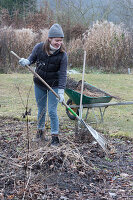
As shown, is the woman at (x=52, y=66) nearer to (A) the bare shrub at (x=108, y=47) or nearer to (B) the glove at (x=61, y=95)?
(B) the glove at (x=61, y=95)

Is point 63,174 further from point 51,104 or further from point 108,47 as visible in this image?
point 108,47

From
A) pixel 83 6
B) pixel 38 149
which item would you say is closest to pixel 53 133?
pixel 38 149

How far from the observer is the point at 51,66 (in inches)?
185

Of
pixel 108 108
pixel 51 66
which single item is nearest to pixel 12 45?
pixel 108 108

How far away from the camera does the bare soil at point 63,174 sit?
327cm

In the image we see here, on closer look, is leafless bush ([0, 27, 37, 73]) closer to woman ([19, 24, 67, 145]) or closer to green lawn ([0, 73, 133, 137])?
green lawn ([0, 73, 133, 137])

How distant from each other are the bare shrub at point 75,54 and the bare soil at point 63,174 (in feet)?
40.8

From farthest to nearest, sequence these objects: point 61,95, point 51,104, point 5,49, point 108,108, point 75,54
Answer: point 75,54 < point 5,49 < point 108,108 < point 51,104 < point 61,95

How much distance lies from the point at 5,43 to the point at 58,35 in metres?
11.8

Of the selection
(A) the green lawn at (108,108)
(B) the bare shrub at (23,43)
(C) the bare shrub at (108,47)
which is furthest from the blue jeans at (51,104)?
(C) the bare shrub at (108,47)

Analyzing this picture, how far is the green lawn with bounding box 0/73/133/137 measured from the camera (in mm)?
6491

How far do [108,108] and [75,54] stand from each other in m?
8.44

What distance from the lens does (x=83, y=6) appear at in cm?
2391

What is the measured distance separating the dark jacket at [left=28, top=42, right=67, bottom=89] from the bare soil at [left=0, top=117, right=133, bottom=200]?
3.28ft
